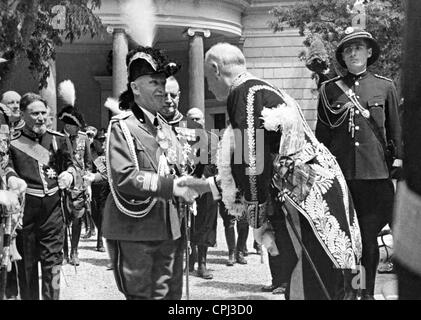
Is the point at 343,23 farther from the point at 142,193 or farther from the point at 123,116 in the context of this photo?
the point at 142,193

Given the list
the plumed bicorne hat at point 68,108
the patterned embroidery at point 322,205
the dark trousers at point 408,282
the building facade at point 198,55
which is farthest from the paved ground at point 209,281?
the building facade at point 198,55

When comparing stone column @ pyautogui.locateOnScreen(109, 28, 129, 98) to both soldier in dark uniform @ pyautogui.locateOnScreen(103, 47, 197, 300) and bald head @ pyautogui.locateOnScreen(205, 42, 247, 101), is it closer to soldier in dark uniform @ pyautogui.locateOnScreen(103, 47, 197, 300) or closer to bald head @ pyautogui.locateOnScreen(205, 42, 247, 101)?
bald head @ pyautogui.locateOnScreen(205, 42, 247, 101)

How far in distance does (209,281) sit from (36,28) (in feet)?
14.5

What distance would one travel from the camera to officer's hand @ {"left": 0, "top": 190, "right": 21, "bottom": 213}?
15.9 feet

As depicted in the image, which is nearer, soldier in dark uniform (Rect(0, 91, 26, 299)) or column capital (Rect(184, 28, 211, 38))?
soldier in dark uniform (Rect(0, 91, 26, 299))

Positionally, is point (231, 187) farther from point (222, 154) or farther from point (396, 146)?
point (396, 146)

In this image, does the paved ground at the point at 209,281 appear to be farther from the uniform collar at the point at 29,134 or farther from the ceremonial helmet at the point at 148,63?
the ceremonial helmet at the point at 148,63

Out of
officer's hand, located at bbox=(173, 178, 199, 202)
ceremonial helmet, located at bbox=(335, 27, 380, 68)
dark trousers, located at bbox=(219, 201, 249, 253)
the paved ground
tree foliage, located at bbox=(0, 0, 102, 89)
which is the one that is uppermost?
tree foliage, located at bbox=(0, 0, 102, 89)

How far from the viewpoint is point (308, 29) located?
17.2m

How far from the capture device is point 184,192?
13.8ft

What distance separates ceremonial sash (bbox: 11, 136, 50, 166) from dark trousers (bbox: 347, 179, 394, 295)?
2.40 m

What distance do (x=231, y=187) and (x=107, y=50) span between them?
19082 millimetres

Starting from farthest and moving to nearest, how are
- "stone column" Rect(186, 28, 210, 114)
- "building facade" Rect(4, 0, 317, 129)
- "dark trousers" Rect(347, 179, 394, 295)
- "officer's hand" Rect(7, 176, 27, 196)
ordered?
"stone column" Rect(186, 28, 210, 114) → "building facade" Rect(4, 0, 317, 129) → "dark trousers" Rect(347, 179, 394, 295) → "officer's hand" Rect(7, 176, 27, 196)

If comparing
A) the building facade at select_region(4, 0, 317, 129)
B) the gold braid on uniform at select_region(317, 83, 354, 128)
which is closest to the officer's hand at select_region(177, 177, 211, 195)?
the gold braid on uniform at select_region(317, 83, 354, 128)
